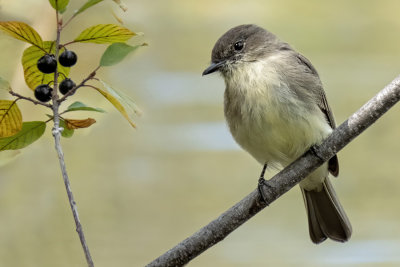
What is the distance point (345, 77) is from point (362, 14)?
30.9 inches

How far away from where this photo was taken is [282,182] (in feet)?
7.63

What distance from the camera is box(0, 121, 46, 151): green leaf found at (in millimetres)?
1770

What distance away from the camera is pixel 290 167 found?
7.75 feet

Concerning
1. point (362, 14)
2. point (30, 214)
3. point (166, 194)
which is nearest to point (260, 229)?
point (166, 194)

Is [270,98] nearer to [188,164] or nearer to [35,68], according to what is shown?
[35,68]

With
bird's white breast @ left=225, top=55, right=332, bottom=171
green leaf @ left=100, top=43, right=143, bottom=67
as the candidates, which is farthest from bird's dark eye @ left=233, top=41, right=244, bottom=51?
green leaf @ left=100, top=43, right=143, bottom=67

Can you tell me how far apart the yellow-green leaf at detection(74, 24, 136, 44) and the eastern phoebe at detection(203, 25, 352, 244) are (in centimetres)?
112

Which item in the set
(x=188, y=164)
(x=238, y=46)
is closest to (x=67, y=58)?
(x=238, y=46)

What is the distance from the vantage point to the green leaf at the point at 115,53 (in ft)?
5.59

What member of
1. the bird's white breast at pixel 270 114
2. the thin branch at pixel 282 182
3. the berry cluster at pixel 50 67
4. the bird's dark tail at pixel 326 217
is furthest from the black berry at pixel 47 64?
the bird's dark tail at pixel 326 217

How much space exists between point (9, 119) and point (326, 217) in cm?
189

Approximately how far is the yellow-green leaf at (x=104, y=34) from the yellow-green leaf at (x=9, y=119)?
20cm

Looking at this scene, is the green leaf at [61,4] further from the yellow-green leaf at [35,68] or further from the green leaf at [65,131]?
the green leaf at [65,131]

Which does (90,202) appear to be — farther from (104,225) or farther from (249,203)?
(249,203)
